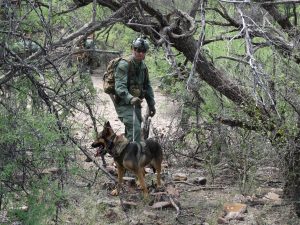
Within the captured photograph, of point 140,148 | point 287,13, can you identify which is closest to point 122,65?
point 140,148

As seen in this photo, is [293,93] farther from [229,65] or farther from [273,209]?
[229,65]

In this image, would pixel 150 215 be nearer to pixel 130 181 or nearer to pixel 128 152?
pixel 128 152

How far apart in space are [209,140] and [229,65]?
1.45 m

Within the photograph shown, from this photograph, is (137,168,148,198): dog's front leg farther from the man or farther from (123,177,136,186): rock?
(123,177,136,186): rock

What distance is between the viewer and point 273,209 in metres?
7.45

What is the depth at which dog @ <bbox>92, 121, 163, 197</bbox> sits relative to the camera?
7609 millimetres

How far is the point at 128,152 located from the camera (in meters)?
7.60

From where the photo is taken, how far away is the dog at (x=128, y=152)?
7609 mm

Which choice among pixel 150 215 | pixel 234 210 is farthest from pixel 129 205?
pixel 234 210

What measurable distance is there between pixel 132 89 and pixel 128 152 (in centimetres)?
87

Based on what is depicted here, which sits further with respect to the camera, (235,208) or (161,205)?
(161,205)

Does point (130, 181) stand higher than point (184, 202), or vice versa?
point (130, 181)

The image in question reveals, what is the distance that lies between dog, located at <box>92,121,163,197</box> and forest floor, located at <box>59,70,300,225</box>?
284mm

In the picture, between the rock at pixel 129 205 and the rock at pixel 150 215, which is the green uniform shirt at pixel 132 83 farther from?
the rock at pixel 150 215
